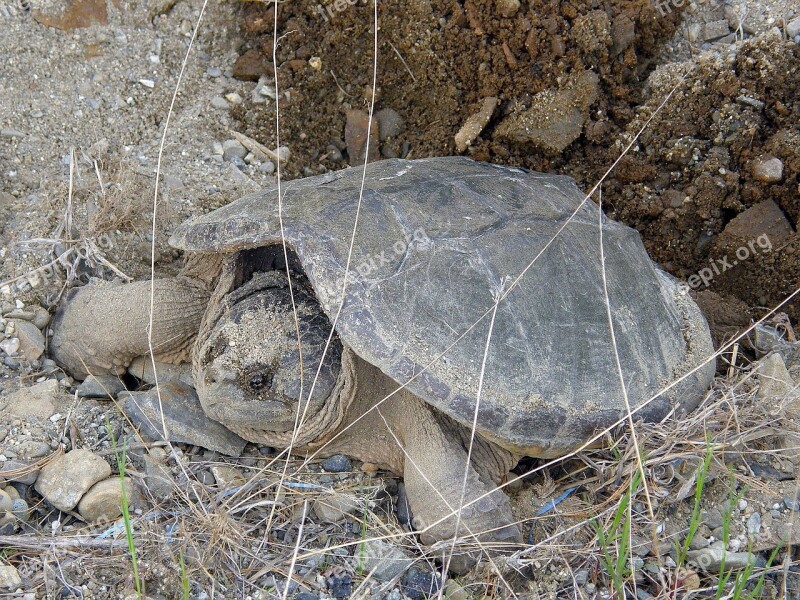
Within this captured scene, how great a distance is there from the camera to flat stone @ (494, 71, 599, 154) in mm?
3598

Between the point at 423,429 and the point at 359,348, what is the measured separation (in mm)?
489

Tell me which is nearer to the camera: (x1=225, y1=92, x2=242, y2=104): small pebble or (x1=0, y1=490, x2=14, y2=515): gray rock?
(x1=0, y1=490, x2=14, y2=515): gray rock

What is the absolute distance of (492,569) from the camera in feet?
7.86

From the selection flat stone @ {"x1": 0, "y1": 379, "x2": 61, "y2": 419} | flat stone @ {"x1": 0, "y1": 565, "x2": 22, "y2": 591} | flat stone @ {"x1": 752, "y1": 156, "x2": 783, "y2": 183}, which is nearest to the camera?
flat stone @ {"x1": 0, "y1": 565, "x2": 22, "y2": 591}

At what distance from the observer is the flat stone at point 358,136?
3932 millimetres

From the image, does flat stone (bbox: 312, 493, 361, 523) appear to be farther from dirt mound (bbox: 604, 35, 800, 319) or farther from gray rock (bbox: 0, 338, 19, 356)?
dirt mound (bbox: 604, 35, 800, 319)

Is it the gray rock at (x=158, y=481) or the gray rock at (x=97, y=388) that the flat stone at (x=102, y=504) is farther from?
the gray rock at (x=97, y=388)

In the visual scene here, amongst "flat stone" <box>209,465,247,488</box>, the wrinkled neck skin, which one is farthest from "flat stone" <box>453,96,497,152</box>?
"flat stone" <box>209,465,247,488</box>

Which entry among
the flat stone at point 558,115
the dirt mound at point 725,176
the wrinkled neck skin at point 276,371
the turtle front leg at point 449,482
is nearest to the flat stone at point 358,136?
the flat stone at point 558,115

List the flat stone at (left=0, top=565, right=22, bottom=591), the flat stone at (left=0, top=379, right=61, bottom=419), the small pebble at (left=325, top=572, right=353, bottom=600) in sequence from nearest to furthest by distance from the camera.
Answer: the flat stone at (left=0, top=565, right=22, bottom=591) < the small pebble at (left=325, top=572, right=353, bottom=600) < the flat stone at (left=0, top=379, right=61, bottom=419)

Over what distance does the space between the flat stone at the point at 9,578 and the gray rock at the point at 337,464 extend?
108cm

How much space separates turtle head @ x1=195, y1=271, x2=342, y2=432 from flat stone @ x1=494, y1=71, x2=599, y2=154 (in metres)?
1.49

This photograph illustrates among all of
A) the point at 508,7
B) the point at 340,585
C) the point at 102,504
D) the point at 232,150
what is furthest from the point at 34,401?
the point at 508,7

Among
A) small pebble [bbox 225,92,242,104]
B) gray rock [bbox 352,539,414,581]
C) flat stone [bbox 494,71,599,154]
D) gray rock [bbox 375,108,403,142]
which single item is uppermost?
flat stone [bbox 494,71,599,154]
